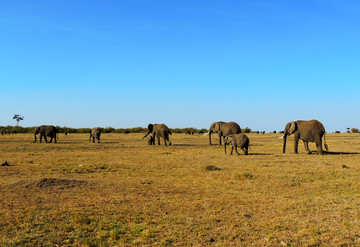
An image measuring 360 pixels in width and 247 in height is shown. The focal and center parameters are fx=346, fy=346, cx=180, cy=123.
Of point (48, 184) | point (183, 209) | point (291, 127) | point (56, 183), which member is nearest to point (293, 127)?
point (291, 127)

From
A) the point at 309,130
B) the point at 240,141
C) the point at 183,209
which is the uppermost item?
the point at 309,130

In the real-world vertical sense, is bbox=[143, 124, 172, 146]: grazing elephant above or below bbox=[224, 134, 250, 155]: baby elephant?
above

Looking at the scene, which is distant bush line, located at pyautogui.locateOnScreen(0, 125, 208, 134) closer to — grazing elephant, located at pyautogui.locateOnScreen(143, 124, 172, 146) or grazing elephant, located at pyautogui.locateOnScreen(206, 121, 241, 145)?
grazing elephant, located at pyautogui.locateOnScreen(143, 124, 172, 146)

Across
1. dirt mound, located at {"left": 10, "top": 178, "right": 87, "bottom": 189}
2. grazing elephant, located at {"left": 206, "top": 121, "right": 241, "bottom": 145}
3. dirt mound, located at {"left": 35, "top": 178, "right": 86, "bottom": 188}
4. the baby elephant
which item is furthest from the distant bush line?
dirt mound, located at {"left": 10, "top": 178, "right": 87, "bottom": 189}

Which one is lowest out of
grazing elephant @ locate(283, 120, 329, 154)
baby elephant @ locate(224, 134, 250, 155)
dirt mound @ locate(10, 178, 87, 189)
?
dirt mound @ locate(10, 178, 87, 189)

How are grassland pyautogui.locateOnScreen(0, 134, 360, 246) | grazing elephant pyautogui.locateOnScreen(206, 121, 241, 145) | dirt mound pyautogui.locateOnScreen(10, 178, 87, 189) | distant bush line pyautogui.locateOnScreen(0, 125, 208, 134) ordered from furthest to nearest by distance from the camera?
distant bush line pyautogui.locateOnScreen(0, 125, 208, 134) < grazing elephant pyautogui.locateOnScreen(206, 121, 241, 145) < dirt mound pyautogui.locateOnScreen(10, 178, 87, 189) < grassland pyautogui.locateOnScreen(0, 134, 360, 246)

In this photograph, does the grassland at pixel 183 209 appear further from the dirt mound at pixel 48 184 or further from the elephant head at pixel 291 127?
the elephant head at pixel 291 127

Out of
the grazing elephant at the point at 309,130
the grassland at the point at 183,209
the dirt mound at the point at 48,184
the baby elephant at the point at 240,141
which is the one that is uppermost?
the grazing elephant at the point at 309,130

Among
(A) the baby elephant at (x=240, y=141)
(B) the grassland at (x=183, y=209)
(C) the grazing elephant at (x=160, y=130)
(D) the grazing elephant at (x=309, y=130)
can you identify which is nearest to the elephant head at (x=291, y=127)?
(D) the grazing elephant at (x=309, y=130)

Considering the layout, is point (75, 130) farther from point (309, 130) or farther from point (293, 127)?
point (309, 130)

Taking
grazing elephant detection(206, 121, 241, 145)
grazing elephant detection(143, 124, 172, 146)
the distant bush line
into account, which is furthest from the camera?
the distant bush line

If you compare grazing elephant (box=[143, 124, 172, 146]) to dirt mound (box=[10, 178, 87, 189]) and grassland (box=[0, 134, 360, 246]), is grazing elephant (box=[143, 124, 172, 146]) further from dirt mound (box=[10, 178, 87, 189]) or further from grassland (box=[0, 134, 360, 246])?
dirt mound (box=[10, 178, 87, 189])

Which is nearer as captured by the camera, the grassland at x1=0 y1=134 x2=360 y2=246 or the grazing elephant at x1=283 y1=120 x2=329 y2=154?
the grassland at x1=0 y1=134 x2=360 y2=246

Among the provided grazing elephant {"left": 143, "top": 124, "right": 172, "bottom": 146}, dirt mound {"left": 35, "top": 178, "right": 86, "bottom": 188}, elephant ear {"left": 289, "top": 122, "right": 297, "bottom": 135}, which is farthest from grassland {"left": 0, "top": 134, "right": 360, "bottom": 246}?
grazing elephant {"left": 143, "top": 124, "right": 172, "bottom": 146}
